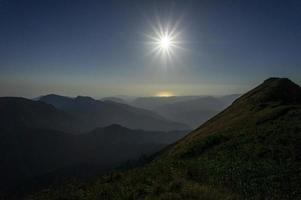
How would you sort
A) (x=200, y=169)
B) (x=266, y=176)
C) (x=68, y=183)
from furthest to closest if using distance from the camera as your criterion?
(x=200, y=169), (x=68, y=183), (x=266, y=176)

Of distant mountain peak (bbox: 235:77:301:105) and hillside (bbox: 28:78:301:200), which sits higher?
distant mountain peak (bbox: 235:77:301:105)

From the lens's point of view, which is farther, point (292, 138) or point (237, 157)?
point (292, 138)

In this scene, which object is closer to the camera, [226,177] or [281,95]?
[226,177]

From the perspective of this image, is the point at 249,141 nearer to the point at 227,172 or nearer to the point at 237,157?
the point at 237,157

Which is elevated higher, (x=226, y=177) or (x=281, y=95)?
(x=281, y=95)

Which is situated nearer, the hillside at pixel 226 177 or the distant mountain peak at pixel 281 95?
the hillside at pixel 226 177

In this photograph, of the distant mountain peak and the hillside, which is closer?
the hillside

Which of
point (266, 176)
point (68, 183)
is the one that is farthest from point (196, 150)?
point (68, 183)

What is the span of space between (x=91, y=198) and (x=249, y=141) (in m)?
17.2

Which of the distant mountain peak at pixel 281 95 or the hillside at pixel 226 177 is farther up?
the distant mountain peak at pixel 281 95

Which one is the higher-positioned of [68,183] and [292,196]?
[292,196]

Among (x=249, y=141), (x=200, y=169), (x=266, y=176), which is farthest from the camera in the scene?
(x=249, y=141)

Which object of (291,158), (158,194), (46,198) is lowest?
(46,198)

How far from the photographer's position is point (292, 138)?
23.8 m
